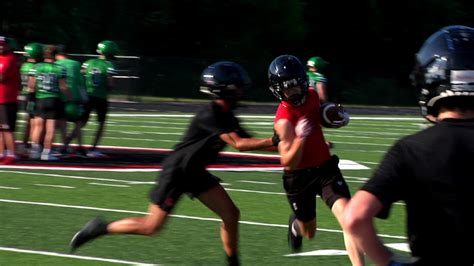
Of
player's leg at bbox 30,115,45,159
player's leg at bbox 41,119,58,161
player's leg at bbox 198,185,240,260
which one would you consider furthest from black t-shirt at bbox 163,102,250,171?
player's leg at bbox 30,115,45,159

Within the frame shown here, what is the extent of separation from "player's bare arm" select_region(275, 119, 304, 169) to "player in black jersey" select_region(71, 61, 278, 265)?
13cm

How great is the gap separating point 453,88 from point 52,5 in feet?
132

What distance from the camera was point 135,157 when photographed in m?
18.0

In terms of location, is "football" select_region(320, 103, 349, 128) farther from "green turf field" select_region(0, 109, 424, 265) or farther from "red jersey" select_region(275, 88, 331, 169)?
"green turf field" select_region(0, 109, 424, 265)

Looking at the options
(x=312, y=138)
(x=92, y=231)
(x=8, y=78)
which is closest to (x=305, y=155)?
(x=312, y=138)

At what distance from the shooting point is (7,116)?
Result: 52.3 ft

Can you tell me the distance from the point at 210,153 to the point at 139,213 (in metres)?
3.70

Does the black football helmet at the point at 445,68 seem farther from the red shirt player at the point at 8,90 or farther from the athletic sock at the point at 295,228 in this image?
the red shirt player at the point at 8,90

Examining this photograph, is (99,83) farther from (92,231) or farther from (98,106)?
(92,231)

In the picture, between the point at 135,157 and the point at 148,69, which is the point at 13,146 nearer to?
the point at 135,157

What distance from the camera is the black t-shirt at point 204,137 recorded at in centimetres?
816

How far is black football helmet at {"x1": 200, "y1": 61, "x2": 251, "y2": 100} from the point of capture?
8.20 metres

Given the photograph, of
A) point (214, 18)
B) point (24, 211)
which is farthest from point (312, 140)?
point (214, 18)

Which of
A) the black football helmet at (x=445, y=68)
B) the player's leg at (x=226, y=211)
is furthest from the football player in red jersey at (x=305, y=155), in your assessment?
the black football helmet at (x=445, y=68)
